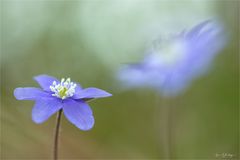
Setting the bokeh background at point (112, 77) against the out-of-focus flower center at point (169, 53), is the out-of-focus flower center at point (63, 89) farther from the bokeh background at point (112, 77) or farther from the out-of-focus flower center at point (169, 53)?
the out-of-focus flower center at point (169, 53)

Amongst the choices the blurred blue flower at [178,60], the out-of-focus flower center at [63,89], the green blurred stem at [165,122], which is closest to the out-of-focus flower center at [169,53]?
the blurred blue flower at [178,60]

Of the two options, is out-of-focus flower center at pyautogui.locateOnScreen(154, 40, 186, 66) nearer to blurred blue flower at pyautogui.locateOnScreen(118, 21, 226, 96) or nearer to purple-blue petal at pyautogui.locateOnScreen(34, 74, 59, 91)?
blurred blue flower at pyautogui.locateOnScreen(118, 21, 226, 96)

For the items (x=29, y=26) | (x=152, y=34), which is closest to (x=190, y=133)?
(x=152, y=34)

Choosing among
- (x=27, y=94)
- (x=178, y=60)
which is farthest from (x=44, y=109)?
(x=178, y=60)

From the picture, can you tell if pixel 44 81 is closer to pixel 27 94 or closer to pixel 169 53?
pixel 27 94

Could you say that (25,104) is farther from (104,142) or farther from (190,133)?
(190,133)

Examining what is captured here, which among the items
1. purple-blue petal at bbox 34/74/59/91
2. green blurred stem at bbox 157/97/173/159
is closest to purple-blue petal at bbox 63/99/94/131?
purple-blue petal at bbox 34/74/59/91
